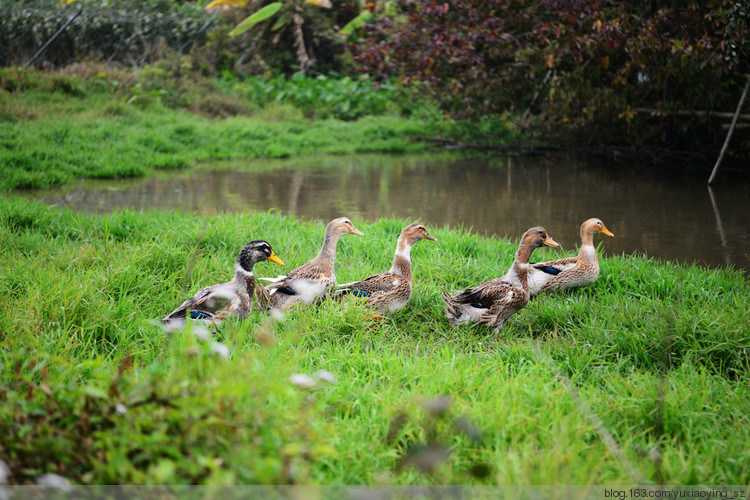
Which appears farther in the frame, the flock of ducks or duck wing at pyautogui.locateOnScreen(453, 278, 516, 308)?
duck wing at pyautogui.locateOnScreen(453, 278, 516, 308)

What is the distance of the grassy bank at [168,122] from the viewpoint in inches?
424

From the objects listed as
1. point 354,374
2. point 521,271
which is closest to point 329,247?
point 521,271

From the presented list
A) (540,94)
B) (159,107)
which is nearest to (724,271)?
(540,94)

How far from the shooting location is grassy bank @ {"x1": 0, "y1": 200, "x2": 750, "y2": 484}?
82.0 inches

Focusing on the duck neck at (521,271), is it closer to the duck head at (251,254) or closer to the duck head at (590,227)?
the duck head at (590,227)

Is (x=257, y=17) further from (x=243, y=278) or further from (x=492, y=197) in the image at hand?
(x=243, y=278)

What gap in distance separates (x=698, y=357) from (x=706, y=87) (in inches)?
314

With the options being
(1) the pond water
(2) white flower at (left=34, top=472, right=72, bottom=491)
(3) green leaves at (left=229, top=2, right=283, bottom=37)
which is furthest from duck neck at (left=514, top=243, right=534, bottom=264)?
(3) green leaves at (left=229, top=2, right=283, bottom=37)

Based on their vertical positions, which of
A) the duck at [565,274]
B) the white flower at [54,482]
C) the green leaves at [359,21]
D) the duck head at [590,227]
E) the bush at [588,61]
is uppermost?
the green leaves at [359,21]

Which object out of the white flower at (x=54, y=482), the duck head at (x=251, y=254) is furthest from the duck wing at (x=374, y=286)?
the white flower at (x=54, y=482)

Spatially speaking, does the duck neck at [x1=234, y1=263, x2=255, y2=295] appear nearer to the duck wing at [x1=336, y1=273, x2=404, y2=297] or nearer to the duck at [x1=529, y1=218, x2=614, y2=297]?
the duck wing at [x1=336, y1=273, x2=404, y2=297]

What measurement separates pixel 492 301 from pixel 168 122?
39.1 feet

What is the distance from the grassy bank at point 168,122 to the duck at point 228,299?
19.2 ft

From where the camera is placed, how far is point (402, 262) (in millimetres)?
5152
